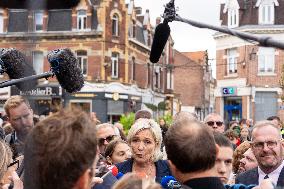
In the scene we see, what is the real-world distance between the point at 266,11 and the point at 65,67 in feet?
108

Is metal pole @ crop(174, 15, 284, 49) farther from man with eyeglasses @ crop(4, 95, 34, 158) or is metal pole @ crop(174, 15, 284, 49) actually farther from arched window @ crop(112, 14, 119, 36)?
arched window @ crop(112, 14, 119, 36)

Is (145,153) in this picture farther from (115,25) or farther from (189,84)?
(189,84)

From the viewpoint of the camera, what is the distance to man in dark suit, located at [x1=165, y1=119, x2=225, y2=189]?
115 inches

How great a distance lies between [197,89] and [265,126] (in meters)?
51.0

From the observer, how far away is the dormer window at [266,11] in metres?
34.7

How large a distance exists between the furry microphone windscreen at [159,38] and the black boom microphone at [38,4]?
0.81m

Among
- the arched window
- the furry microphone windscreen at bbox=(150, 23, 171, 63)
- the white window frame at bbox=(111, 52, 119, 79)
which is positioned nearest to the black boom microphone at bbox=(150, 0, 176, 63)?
the furry microphone windscreen at bbox=(150, 23, 171, 63)

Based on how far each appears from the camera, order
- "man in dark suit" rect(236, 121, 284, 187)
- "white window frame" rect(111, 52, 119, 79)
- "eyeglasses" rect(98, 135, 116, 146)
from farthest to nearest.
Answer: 1. "white window frame" rect(111, 52, 119, 79)
2. "eyeglasses" rect(98, 135, 116, 146)
3. "man in dark suit" rect(236, 121, 284, 187)

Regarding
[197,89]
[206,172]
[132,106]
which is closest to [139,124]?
[206,172]

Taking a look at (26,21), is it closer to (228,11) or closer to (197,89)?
(228,11)

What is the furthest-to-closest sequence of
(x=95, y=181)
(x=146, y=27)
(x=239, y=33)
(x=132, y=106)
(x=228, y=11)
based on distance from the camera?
1. (x=146, y=27)
2. (x=228, y=11)
3. (x=132, y=106)
4. (x=95, y=181)
5. (x=239, y=33)

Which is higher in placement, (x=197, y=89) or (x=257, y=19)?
(x=257, y=19)

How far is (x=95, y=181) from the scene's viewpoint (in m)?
3.37

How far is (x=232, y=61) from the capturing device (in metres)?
35.8
